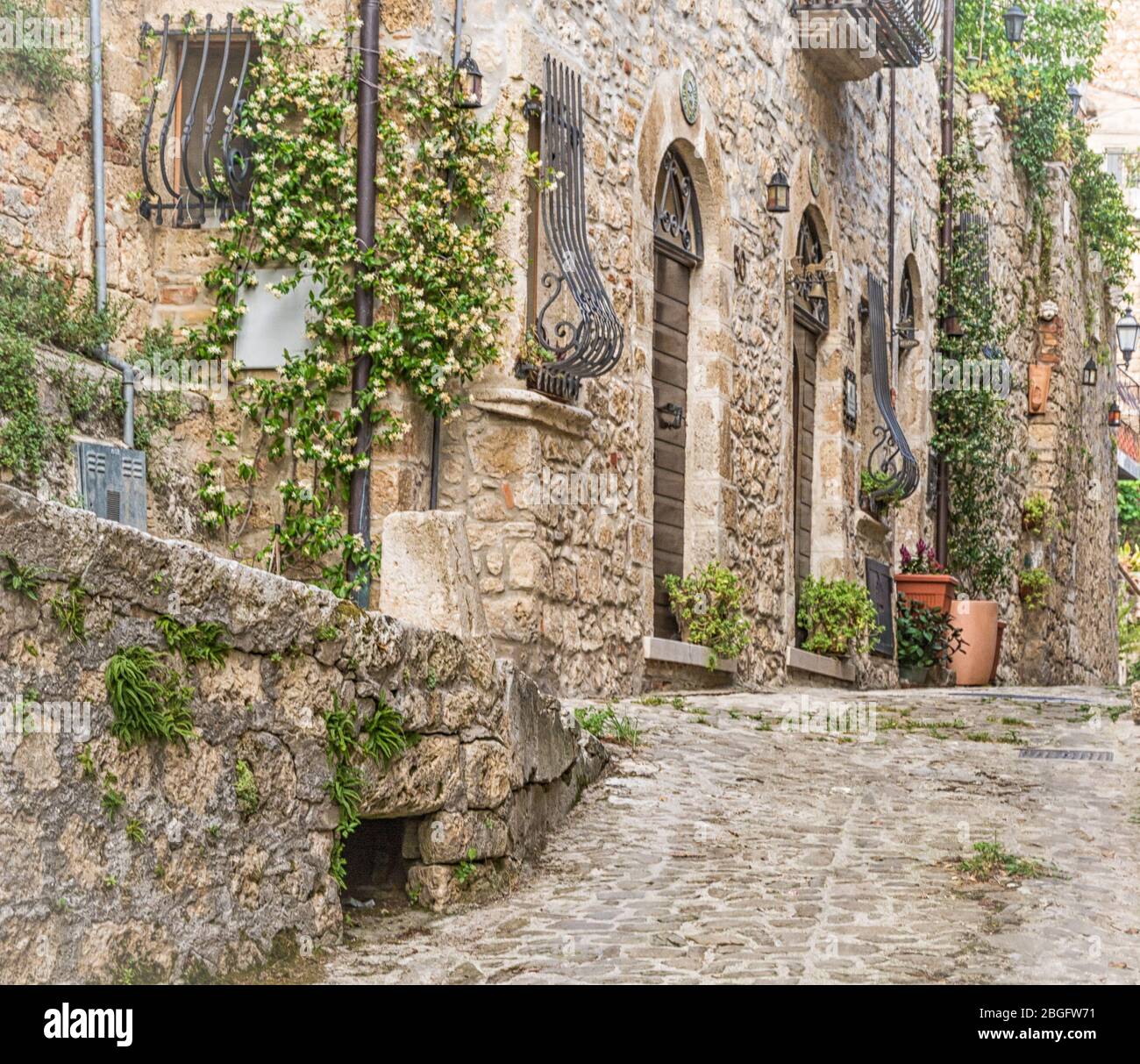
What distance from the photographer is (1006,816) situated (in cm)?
711

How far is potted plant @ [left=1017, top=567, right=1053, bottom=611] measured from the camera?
19.4m

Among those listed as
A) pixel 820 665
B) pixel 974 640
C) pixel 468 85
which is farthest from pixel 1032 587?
pixel 468 85

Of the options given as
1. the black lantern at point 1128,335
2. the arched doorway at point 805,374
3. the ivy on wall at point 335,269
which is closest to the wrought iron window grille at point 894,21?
the arched doorway at point 805,374

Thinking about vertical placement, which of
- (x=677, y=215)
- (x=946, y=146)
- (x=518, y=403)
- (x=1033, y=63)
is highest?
(x=1033, y=63)

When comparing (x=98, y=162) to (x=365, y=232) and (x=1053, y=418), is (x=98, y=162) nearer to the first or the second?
(x=365, y=232)

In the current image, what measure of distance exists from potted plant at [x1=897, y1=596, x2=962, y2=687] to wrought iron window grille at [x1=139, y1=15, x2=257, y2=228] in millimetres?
8476

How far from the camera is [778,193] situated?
1233cm

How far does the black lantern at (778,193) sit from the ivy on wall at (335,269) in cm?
416

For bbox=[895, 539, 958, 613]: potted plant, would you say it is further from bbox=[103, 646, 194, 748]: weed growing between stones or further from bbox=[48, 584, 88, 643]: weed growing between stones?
bbox=[48, 584, 88, 643]: weed growing between stones

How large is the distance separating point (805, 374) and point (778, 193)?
6.94 ft

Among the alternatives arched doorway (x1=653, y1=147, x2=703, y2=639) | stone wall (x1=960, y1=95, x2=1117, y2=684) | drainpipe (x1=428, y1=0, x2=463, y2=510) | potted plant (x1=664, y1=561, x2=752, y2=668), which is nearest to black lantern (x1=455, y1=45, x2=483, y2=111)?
drainpipe (x1=428, y1=0, x2=463, y2=510)

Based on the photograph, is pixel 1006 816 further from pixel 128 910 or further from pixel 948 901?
pixel 128 910

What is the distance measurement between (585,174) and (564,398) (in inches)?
51.8

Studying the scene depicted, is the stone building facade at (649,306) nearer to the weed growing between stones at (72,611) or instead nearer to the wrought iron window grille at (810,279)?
the wrought iron window grille at (810,279)
